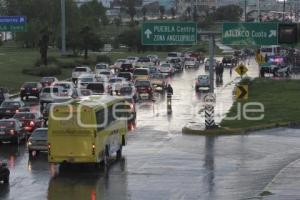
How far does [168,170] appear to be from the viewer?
2880 centimetres

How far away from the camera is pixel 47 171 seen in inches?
1138

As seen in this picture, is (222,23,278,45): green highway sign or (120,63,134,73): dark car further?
(120,63,134,73): dark car

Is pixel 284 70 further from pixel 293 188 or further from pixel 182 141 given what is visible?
pixel 293 188

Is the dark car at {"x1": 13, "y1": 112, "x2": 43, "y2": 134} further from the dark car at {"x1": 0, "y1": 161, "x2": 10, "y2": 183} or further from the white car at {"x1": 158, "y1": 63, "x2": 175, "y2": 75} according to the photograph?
the white car at {"x1": 158, "y1": 63, "x2": 175, "y2": 75}

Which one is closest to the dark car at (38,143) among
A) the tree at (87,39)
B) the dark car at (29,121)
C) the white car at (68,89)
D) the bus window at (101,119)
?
the bus window at (101,119)

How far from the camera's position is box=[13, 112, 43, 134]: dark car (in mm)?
39688

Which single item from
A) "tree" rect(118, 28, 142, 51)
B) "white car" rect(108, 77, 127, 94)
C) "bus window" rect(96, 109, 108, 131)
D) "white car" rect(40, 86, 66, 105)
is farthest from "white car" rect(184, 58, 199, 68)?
"bus window" rect(96, 109, 108, 131)

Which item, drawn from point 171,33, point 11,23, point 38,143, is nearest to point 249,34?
point 171,33

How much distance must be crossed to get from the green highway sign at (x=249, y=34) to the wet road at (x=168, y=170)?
214 inches

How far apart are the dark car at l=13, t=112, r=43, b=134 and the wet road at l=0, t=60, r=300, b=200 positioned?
3031 millimetres

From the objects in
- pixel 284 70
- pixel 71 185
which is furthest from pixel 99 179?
pixel 284 70

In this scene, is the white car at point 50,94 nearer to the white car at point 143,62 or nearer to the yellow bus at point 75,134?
the yellow bus at point 75,134

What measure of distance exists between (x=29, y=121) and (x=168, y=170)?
13.3 m

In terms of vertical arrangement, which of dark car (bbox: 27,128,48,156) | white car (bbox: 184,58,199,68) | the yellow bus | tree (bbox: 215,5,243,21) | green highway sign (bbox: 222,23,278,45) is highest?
tree (bbox: 215,5,243,21)
